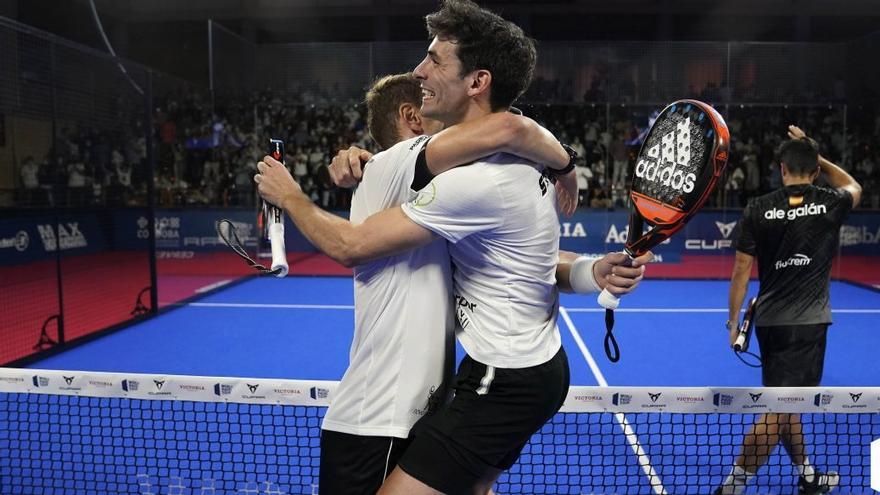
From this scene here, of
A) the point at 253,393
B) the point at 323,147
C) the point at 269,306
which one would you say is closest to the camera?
the point at 253,393

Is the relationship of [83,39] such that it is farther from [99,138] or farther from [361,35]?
[361,35]

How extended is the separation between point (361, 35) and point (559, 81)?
12830mm

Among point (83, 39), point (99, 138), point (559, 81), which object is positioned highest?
point (83, 39)

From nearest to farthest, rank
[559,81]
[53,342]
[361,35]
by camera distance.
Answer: [53,342]
[559,81]
[361,35]

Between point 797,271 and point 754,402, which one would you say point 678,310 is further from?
point 754,402

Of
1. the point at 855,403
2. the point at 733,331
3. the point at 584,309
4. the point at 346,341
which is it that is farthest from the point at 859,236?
the point at 855,403

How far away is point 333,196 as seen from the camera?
19078mm

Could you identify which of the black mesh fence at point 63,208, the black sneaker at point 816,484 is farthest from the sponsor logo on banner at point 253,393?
the black mesh fence at point 63,208

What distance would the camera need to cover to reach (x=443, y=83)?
2207 millimetres

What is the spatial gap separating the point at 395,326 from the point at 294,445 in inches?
102

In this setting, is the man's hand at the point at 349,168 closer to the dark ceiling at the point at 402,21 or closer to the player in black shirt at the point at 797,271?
the player in black shirt at the point at 797,271

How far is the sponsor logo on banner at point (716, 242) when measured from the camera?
1398 centimetres

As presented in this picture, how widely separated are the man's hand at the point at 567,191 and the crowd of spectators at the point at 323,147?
13577 millimetres

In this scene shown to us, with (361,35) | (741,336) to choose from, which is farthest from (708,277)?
(361,35)
